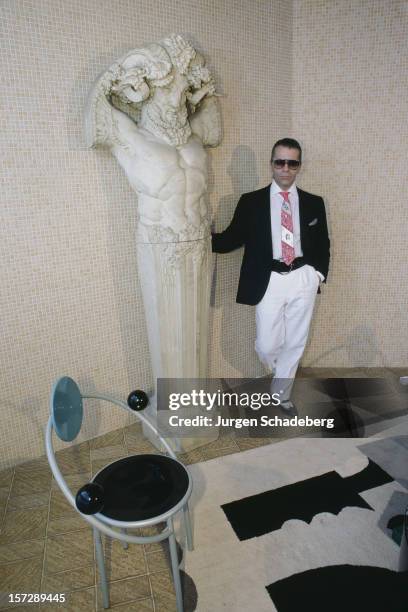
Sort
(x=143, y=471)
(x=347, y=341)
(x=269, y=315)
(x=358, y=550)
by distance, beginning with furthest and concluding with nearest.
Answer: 1. (x=347, y=341)
2. (x=269, y=315)
3. (x=358, y=550)
4. (x=143, y=471)

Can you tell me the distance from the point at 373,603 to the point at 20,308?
2283mm

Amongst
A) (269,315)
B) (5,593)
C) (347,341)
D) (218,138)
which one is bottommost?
(5,593)

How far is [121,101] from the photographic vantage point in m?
2.62

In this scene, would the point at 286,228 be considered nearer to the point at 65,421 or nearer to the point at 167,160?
the point at 167,160

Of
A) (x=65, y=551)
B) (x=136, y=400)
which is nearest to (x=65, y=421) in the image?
(x=136, y=400)

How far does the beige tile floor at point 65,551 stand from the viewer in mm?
2061

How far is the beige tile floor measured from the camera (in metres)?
2.06

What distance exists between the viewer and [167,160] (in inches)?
97.1

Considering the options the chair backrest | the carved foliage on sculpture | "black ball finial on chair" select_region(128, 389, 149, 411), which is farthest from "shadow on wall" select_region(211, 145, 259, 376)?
the chair backrest

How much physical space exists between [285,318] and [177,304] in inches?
33.5

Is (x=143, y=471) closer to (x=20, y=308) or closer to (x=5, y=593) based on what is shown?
(x=5, y=593)

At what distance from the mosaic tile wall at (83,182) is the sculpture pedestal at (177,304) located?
1.20 ft

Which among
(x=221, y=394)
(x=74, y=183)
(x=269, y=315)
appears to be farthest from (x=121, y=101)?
(x=221, y=394)

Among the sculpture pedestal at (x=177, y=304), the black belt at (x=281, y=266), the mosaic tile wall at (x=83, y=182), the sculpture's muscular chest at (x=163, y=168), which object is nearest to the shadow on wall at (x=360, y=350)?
the mosaic tile wall at (x=83, y=182)
